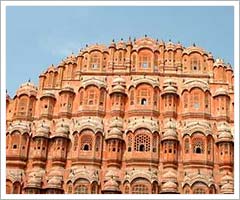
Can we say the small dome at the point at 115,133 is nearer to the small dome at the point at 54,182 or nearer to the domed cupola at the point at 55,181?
the domed cupola at the point at 55,181

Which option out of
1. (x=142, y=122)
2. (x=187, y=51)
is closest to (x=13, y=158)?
(x=142, y=122)

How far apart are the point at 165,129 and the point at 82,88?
529 cm

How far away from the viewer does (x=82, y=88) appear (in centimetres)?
2550

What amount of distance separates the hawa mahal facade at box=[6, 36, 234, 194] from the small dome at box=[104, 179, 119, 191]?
5 cm

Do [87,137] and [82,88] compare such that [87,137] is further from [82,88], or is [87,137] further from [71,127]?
[82,88]

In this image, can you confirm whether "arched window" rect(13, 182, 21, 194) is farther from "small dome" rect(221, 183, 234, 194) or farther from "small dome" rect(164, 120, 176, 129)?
"small dome" rect(221, 183, 234, 194)

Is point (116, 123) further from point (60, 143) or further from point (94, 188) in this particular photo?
point (94, 188)

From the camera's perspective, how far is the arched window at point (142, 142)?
77.5ft

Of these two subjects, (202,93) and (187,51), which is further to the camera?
(187,51)

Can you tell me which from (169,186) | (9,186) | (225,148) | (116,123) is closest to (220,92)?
(225,148)

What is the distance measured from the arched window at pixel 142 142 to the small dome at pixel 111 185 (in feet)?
7.22

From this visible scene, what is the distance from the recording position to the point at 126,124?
24500mm

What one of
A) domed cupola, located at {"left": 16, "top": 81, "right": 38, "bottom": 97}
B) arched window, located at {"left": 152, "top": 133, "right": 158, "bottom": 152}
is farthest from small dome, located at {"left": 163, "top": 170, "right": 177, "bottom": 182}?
domed cupola, located at {"left": 16, "top": 81, "right": 38, "bottom": 97}

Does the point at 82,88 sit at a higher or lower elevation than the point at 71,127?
higher
